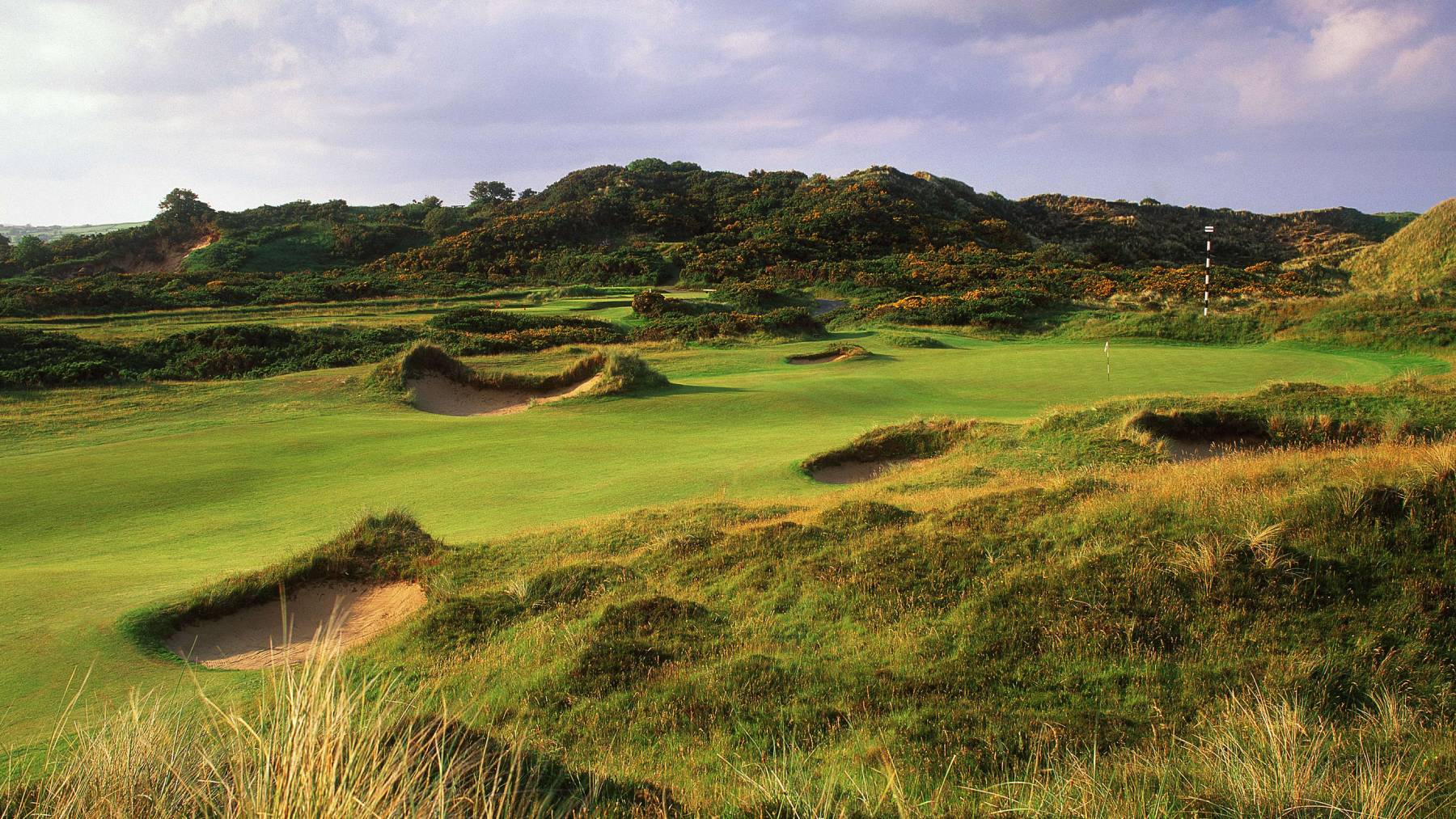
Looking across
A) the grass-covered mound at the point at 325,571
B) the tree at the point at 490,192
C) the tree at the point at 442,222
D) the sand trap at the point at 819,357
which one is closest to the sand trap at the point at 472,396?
the sand trap at the point at 819,357

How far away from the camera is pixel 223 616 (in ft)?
24.5

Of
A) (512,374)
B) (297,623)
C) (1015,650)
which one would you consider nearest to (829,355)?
(512,374)

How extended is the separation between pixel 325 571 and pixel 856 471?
7.85 meters

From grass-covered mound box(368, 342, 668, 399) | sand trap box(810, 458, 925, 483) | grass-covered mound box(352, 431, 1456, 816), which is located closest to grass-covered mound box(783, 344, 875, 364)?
grass-covered mound box(368, 342, 668, 399)

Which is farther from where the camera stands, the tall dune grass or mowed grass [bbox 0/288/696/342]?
mowed grass [bbox 0/288/696/342]

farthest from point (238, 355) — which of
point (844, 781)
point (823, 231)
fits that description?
point (823, 231)

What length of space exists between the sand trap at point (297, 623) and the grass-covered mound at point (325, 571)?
0.09 meters

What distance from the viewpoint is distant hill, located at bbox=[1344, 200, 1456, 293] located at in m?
28.2

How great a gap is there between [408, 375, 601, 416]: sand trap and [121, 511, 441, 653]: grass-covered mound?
37.2 feet

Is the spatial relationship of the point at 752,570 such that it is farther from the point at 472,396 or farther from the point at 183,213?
the point at 183,213

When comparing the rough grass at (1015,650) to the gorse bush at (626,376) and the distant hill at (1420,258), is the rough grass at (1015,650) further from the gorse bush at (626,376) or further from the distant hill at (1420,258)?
the distant hill at (1420,258)

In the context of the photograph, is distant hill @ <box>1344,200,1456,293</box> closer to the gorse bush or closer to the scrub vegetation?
the scrub vegetation

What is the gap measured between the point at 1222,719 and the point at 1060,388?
16207 mm

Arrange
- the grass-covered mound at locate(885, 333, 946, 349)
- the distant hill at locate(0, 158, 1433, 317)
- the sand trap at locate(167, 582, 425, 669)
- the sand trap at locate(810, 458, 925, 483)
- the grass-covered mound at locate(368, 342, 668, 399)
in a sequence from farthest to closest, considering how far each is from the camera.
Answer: the distant hill at locate(0, 158, 1433, 317) → the grass-covered mound at locate(885, 333, 946, 349) → the grass-covered mound at locate(368, 342, 668, 399) → the sand trap at locate(810, 458, 925, 483) → the sand trap at locate(167, 582, 425, 669)
